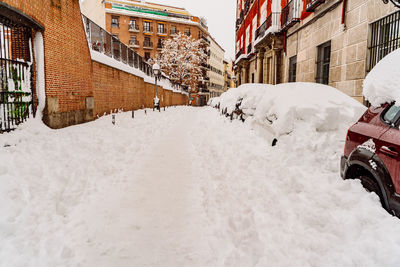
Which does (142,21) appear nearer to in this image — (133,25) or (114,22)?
(133,25)

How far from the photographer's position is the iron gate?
607cm

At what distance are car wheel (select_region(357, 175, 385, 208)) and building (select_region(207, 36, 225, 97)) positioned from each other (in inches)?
2726

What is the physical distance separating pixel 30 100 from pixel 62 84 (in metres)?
1.69

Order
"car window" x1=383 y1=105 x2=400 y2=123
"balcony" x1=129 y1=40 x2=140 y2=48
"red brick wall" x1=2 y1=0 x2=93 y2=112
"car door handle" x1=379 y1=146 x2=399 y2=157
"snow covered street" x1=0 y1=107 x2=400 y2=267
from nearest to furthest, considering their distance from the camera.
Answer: "car door handle" x1=379 y1=146 x2=399 y2=157 → "snow covered street" x1=0 y1=107 x2=400 y2=267 → "car window" x1=383 y1=105 x2=400 y2=123 → "red brick wall" x1=2 y1=0 x2=93 y2=112 → "balcony" x1=129 y1=40 x2=140 y2=48

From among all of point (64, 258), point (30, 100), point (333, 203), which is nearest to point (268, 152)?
point (333, 203)

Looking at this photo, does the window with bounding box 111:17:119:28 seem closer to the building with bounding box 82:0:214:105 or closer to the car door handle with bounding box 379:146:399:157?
the building with bounding box 82:0:214:105

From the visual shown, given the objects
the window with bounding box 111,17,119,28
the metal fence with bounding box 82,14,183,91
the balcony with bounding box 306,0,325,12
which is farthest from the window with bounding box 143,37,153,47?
the balcony with bounding box 306,0,325,12

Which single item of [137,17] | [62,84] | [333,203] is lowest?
[333,203]

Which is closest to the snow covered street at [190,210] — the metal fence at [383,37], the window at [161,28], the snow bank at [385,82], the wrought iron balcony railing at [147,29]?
the snow bank at [385,82]

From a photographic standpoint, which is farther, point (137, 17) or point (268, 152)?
point (137, 17)

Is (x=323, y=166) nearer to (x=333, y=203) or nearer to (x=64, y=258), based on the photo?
A: (x=333, y=203)

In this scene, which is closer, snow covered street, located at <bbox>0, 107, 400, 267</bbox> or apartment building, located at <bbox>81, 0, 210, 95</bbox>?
snow covered street, located at <bbox>0, 107, 400, 267</bbox>

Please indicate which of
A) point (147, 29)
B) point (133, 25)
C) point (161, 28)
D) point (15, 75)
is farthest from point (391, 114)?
point (161, 28)

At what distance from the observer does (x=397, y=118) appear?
8.34ft
